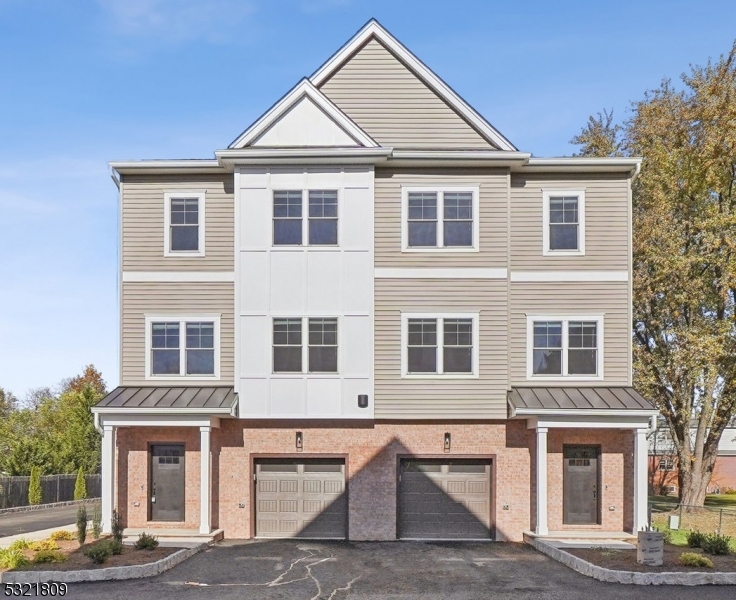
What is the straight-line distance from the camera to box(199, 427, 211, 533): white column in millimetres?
17109

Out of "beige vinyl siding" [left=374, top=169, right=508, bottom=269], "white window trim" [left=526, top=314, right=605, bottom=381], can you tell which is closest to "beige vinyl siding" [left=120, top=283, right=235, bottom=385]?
"beige vinyl siding" [left=374, top=169, right=508, bottom=269]

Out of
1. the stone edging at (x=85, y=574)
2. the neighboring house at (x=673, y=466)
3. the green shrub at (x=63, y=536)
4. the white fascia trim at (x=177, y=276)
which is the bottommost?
the neighboring house at (x=673, y=466)

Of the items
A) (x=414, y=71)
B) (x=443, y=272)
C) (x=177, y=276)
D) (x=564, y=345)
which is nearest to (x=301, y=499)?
(x=177, y=276)

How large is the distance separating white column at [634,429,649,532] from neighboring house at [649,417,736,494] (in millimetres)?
27462

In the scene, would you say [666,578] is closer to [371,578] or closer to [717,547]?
[717,547]

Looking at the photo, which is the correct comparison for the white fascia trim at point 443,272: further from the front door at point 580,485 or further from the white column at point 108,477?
the white column at point 108,477

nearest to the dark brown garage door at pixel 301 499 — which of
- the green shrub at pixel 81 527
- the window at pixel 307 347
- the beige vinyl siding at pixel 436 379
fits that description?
the beige vinyl siding at pixel 436 379

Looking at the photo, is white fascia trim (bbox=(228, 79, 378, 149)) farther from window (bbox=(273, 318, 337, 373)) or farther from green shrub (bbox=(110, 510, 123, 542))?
green shrub (bbox=(110, 510, 123, 542))

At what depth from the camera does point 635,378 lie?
27.2 m

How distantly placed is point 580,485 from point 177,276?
11753 mm

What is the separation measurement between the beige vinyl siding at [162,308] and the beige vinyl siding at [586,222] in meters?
7.67

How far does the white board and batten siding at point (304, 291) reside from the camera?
700 inches

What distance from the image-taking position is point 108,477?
17469 millimetres

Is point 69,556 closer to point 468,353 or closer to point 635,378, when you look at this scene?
point 468,353
